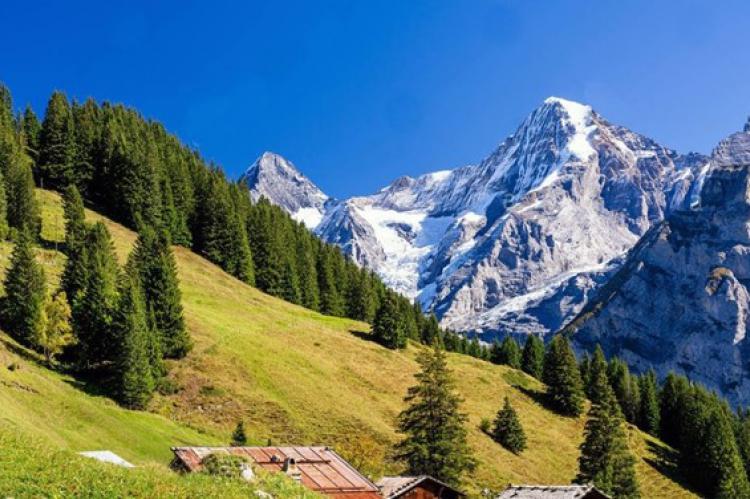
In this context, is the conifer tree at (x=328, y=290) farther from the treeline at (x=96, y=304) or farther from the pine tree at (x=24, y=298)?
the pine tree at (x=24, y=298)

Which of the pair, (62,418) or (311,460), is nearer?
(311,460)

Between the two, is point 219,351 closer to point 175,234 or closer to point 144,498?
point 175,234

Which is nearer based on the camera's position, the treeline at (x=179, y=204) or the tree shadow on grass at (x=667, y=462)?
the tree shadow on grass at (x=667, y=462)

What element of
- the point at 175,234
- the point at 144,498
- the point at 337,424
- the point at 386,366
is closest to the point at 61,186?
the point at 175,234

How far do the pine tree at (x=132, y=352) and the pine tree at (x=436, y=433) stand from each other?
2368 centimetres

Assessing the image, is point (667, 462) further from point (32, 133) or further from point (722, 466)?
point (32, 133)

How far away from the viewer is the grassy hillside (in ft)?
180

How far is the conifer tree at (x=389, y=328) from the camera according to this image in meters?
111

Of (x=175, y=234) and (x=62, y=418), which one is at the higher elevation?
(x=175, y=234)

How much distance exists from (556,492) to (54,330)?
46410 mm

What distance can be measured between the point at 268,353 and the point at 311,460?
161 feet

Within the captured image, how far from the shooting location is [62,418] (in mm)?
51750

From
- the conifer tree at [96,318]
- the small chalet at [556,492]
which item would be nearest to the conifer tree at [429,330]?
the conifer tree at [96,318]

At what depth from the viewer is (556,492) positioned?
45750 mm
